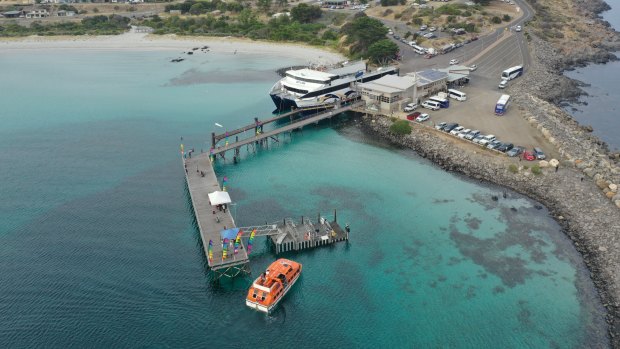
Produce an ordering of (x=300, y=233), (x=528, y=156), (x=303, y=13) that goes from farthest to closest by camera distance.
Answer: (x=303, y=13)
(x=528, y=156)
(x=300, y=233)

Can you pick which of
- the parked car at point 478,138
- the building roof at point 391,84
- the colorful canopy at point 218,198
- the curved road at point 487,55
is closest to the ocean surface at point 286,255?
the colorful canopy at point 218,198

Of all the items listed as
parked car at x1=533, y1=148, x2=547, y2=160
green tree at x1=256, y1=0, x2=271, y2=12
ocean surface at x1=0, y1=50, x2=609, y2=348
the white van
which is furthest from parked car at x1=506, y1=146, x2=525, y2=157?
green tree at x1=256, y1=0, x2=271, y2=12

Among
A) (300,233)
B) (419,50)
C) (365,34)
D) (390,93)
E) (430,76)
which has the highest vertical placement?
(365,34)

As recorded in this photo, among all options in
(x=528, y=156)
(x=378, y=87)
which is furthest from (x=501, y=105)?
(x=378, y=87)

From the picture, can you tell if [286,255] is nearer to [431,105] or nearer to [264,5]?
[431,105]

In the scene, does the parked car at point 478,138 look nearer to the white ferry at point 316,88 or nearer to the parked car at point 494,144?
the parked car at point 494,144

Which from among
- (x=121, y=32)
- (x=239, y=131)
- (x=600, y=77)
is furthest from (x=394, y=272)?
(x=121, y=32)
